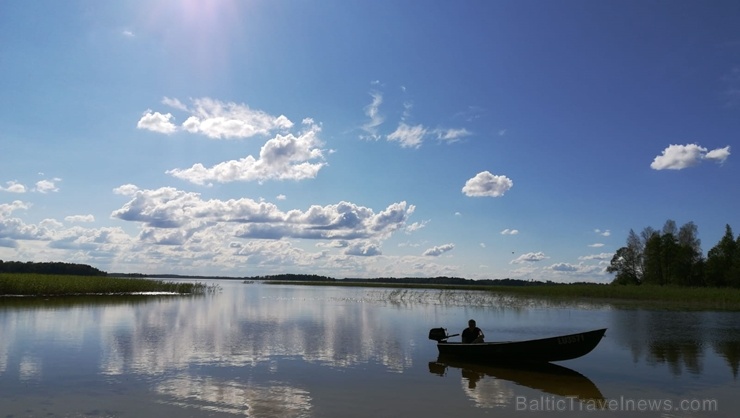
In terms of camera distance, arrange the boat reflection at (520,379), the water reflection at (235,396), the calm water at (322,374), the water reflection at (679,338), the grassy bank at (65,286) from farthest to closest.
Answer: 1. the grassy bank at (65,286)
2. the water reflection at (679,338)
3. the boat reflection at (520,379)
4. the calm water at (322,374)
5. the water reflection at (235,396)

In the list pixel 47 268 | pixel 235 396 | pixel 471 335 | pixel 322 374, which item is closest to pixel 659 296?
pixel 471 335

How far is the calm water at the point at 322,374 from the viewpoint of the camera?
38.4 feet

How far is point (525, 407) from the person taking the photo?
12.0 meters

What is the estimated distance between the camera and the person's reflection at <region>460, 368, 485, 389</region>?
1459cm

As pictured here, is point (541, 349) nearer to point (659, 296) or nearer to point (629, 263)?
point (659, 296)

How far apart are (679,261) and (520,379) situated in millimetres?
67616

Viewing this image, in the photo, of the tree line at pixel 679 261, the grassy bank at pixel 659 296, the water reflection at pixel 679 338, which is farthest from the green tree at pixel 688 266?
the water reflection at pixel 679 338

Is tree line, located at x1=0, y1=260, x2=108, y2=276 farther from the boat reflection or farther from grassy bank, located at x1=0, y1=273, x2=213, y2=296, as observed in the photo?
the boat reflection

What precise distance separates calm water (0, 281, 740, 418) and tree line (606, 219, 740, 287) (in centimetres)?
4700

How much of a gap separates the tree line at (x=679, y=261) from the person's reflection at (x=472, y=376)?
6241 cm

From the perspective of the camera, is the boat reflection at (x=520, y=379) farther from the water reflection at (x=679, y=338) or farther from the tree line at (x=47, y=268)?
the tree line at (x=47, y=268)

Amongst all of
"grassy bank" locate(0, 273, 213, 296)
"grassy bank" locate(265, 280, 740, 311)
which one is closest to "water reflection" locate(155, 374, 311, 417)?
"grassy bank" locate(0, 273, 213, 296)

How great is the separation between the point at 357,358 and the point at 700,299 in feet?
155

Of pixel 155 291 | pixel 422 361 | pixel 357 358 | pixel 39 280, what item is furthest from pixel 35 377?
pixel 155 291
